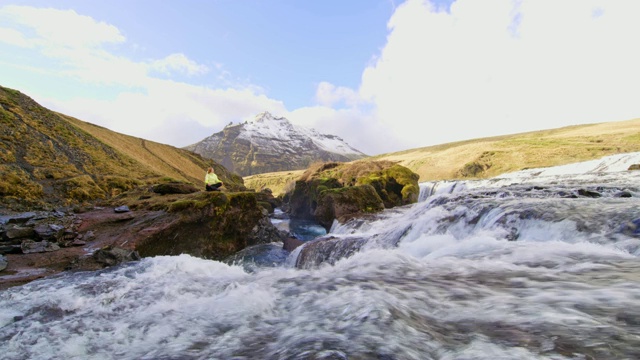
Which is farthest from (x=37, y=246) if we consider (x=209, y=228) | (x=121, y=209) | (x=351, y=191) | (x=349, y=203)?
(x=351, y=191)

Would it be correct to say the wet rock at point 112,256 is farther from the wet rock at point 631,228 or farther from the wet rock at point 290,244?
the wet rock at point 631,228

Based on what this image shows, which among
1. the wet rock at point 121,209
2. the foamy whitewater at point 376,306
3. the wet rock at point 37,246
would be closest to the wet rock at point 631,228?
the foamy whitewater at point 376,306

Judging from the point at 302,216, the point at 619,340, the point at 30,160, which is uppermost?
the point at 30,160

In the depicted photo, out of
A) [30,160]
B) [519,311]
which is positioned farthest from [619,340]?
[30,160]

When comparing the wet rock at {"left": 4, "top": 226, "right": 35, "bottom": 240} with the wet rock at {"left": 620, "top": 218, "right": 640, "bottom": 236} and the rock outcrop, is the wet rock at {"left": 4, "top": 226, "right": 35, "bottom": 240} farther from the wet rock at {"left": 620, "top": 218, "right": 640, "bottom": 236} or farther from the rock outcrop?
the wet rock at {"left": 620, "top": 218, "right": 640, "bottom": 236}

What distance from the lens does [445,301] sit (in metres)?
4.48

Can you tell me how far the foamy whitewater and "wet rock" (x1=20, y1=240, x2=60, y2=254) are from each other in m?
2.93

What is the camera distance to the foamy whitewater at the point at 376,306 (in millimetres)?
3150

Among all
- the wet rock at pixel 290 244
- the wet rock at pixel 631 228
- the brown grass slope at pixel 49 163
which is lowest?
the wet rock at pixel 290 244

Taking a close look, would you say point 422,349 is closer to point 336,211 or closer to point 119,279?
point 119,279

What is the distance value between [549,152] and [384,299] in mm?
68839

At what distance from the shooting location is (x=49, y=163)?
20125mm

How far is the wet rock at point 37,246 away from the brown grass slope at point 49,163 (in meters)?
6.02

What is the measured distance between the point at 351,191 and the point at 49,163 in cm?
2111
